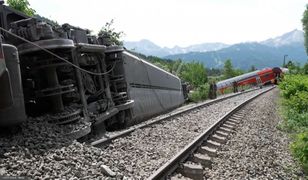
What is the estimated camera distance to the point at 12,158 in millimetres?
5789

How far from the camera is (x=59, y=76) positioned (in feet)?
30.1

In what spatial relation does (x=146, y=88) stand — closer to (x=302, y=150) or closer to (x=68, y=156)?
(x=302, y=150)

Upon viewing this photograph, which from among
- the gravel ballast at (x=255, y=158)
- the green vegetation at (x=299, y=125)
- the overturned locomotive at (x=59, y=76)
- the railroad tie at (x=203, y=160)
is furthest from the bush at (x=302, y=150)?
the overturned locomotive at (x=59, y=76)

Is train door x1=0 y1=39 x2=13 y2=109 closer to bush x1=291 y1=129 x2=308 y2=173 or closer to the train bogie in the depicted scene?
the train bogie

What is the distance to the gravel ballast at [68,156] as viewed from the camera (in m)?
5.72

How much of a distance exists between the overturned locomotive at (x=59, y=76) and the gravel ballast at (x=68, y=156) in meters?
0.42

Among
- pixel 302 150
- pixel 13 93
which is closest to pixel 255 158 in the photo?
pixel 302 150

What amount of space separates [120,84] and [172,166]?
19.2ft

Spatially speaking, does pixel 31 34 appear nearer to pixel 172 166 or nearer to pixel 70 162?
pixel 70 162

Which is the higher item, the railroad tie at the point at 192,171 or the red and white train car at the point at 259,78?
the railroad tie at the point at 192,171

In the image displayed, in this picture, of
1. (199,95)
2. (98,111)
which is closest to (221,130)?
(98,111)

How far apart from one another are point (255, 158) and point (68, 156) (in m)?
4.05

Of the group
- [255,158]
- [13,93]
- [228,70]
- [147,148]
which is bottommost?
[228,70]

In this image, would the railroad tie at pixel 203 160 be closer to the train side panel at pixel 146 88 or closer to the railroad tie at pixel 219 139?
the railroad tie at pixel 219 139
